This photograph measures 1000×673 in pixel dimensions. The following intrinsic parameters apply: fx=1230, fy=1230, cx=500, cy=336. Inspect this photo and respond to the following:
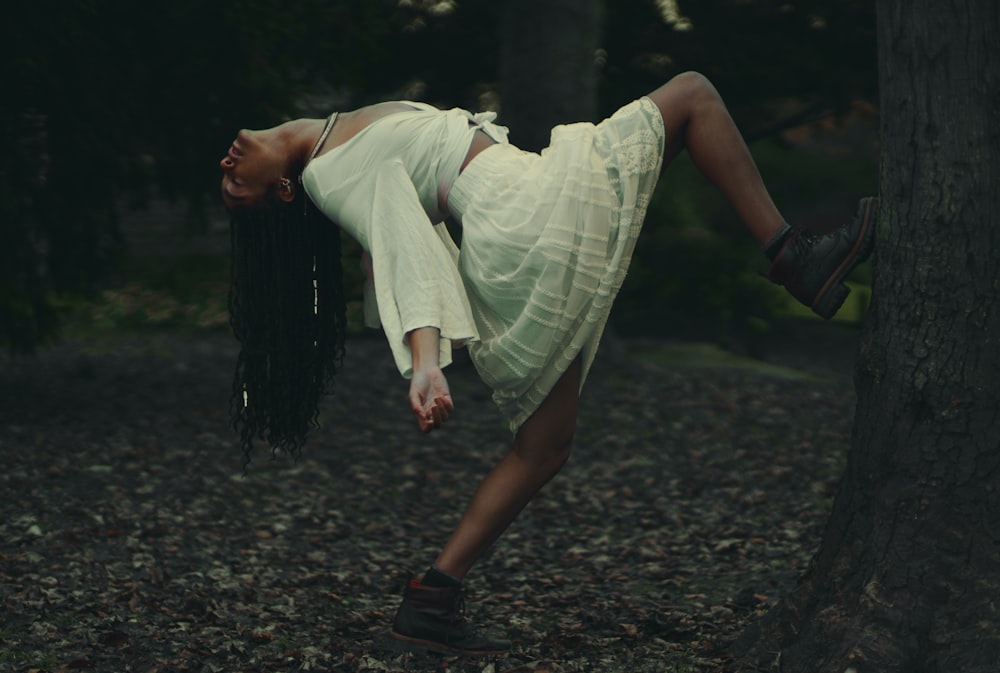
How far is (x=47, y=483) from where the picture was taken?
224 inches

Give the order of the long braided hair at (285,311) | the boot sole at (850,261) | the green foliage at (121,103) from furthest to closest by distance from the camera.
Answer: the green foliage at (121,103) → the long braided hair at (285,311) → the boot sole at (850,261)

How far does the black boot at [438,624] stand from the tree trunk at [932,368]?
968 millimetres

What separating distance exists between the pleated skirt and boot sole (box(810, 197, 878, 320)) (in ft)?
1.71

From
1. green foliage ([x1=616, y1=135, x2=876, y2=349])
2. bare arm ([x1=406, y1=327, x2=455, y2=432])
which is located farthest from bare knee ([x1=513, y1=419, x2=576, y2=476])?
green foliage ([x1=616, y1=135, x2=876, y2=349])

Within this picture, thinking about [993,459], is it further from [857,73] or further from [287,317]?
[857,73]

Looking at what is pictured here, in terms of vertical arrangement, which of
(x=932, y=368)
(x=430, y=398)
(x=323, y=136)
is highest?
(x=323, y=136)

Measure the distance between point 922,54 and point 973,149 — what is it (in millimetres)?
259

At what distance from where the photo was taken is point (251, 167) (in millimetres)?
3348

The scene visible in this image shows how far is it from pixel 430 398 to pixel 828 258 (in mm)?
1106

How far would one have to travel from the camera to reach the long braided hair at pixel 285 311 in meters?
3.55

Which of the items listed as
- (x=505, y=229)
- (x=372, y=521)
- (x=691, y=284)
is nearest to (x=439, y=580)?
(x=505, y=229)

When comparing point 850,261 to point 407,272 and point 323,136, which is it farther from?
point 323,136

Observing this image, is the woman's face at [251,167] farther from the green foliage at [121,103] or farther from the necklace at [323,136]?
the green foliage at [121,103]

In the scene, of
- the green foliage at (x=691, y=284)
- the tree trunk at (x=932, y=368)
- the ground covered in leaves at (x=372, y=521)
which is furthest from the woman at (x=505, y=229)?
the green foliage at (x=691, y=284)
